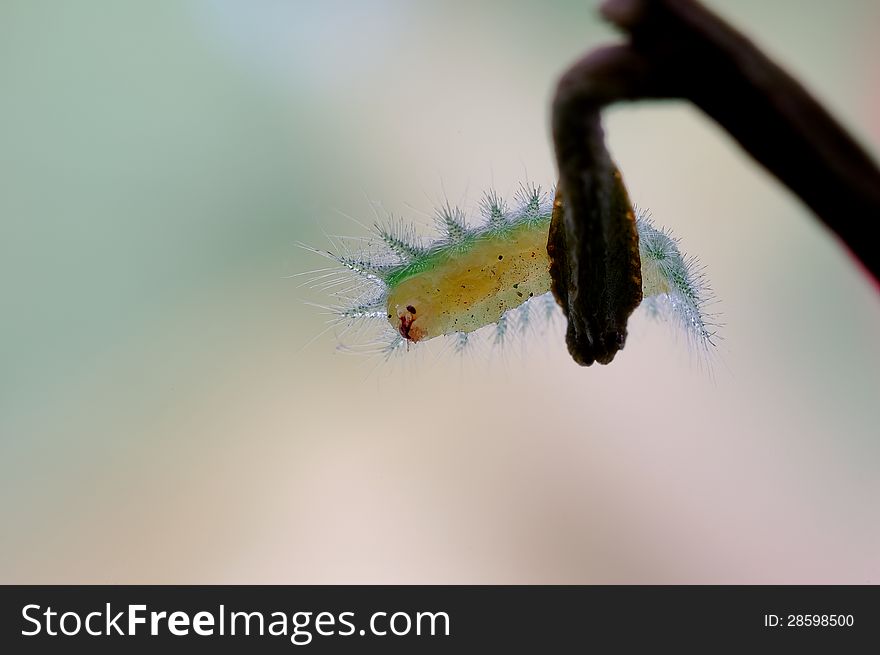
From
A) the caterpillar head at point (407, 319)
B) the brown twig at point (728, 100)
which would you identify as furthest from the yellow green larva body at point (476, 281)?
the brown twig at point (728, 100)

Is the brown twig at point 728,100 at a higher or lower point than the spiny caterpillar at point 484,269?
lower

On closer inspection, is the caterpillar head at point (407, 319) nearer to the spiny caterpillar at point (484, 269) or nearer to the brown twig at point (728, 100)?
the spiny caterpillar at point (484, 269)

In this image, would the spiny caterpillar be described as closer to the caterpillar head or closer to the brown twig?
the caterpillar head

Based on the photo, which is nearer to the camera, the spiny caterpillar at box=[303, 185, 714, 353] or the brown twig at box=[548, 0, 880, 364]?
the brown twig at box=[548, 0, 880, 364]

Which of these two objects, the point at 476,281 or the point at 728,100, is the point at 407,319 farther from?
the point at 728,100

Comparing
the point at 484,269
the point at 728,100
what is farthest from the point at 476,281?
the point at 728,100

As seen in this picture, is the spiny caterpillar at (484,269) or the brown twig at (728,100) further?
the spiny caterpillar at (484,269)

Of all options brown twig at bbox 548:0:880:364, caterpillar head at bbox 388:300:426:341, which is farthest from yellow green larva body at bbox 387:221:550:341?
brown twig at bbox 548:0:880:364

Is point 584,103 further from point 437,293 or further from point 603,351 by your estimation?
point 437,293
